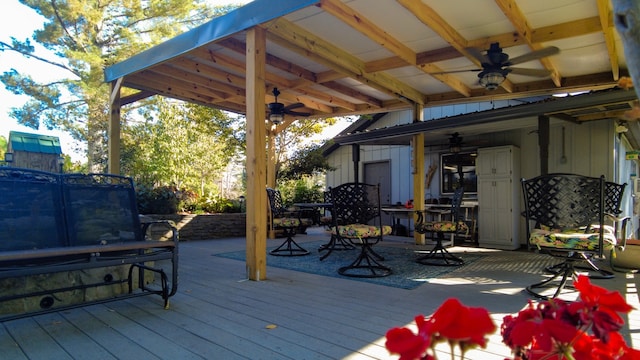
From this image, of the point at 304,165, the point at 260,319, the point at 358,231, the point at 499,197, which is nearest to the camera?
the point at 260,319

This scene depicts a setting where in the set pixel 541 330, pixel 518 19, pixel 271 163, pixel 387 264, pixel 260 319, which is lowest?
pixel 387 264

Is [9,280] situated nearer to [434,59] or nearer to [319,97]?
[434,59]

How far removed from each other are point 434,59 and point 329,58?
4.58 feet

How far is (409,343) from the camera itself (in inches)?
23.3

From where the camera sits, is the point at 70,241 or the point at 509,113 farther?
the point at 509,113

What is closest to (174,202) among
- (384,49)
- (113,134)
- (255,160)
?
(113,134)

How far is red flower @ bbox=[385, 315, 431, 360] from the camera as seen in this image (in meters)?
0.58

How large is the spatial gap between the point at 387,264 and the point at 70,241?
343cm

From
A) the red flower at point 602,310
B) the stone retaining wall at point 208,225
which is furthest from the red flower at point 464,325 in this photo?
the stone retaining wall at point 208,225

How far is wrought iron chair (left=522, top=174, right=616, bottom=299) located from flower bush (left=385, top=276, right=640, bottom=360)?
271 cm

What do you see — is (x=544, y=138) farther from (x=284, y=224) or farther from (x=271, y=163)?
(x=271, y=163)

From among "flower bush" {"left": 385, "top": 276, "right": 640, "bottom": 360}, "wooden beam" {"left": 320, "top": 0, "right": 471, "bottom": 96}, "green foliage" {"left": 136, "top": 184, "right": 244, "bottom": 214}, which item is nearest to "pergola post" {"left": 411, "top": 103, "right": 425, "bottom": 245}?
"wooden beam" {"left": 320, "top": 0, "right": 471, "bottom": 96}

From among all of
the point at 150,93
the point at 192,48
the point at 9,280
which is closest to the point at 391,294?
the point at 9,280

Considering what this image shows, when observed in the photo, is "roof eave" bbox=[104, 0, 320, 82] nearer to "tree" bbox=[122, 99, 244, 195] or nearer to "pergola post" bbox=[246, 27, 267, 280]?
"pergola post" bbox=[246, 27, 267, 280]
